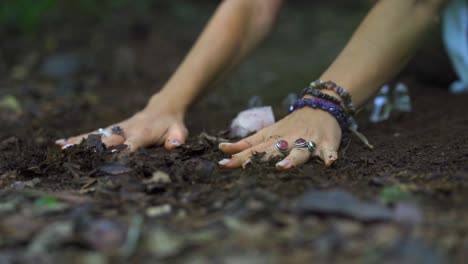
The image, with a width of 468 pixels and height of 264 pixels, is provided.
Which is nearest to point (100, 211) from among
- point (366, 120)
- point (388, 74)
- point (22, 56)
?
point (388, 74)

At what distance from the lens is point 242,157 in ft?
5.46

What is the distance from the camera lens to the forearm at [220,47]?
223 cm

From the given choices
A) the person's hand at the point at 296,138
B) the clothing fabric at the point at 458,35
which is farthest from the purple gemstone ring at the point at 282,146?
the clothing fabric at the point at 458,35

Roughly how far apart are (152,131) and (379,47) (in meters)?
0.82

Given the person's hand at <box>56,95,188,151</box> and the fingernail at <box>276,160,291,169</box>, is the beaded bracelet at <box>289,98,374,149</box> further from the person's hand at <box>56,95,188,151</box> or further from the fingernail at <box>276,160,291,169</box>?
the person's hand at <box>56,95,188,151</box>

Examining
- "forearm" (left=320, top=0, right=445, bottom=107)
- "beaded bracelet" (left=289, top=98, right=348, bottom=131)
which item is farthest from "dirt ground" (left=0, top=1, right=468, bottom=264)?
"forearm" (left=320, top=0, right=445, bottom=107)

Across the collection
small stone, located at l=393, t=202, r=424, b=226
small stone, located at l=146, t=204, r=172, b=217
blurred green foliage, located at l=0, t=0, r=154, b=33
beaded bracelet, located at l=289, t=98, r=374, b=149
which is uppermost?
blurred green foliage, located at l=0, t=0, r=154, b=33

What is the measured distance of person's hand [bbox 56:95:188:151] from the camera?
6.54 ft

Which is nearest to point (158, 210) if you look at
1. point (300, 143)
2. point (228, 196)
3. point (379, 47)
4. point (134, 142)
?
point (228, 196)

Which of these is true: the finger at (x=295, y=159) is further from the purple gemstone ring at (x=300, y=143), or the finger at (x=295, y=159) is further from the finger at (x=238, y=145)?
the finger at (x=238, y=145)

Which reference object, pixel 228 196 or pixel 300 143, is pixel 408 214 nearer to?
pixel 228 196

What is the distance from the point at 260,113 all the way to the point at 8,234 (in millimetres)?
1133

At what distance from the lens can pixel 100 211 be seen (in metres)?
1.27

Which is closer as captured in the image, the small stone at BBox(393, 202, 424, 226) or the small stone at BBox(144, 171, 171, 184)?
the small stone at BBox(393, 202, 424, 226)
